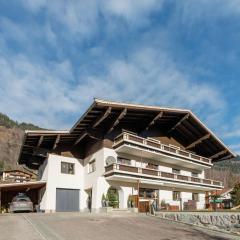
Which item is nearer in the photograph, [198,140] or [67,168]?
[67,168]

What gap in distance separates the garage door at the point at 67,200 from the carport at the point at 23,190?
1.99 m

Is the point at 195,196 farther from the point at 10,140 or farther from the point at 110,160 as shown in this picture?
the point at 10,140

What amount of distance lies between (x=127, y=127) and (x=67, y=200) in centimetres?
956

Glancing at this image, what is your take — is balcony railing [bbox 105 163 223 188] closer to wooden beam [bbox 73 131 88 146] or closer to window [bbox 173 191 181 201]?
window [bbox 173 191 181 201]

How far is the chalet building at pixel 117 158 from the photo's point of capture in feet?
107

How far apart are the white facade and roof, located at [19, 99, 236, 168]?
6.18ft

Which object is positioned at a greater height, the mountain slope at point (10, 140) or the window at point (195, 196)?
the mountain slope at point (10, 140)

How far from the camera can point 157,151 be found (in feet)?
123

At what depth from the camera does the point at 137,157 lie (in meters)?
36.9

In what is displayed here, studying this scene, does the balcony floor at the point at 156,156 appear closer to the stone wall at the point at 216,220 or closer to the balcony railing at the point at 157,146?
the balcony railing at the point at 157,146

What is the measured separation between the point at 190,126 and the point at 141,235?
26.6m

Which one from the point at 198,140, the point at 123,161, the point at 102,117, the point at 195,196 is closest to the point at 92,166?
the point at 123,161

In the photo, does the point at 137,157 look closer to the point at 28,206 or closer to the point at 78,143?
the point at 78,143

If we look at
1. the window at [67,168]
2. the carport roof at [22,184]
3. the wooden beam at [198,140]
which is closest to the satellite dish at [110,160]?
the window at [67,168]
